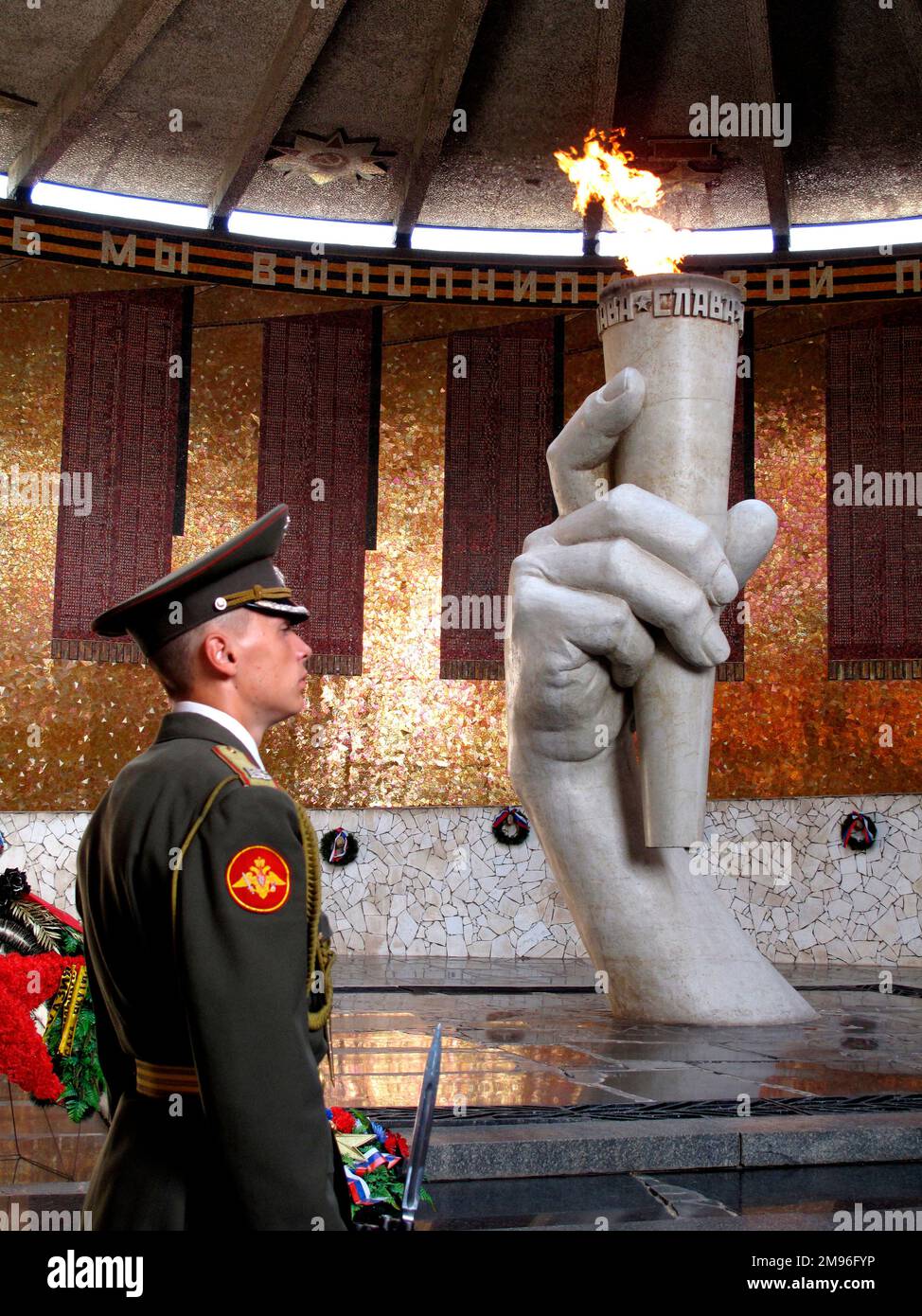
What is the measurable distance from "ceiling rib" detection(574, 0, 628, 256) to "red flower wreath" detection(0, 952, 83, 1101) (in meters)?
8.15

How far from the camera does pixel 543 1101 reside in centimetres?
395

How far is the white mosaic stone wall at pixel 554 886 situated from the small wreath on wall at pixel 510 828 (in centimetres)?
7

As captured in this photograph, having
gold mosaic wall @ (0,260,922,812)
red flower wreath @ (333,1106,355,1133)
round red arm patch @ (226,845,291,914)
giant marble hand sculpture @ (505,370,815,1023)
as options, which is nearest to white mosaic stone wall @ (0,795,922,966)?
gold mosaic wall @ (0,260,922,812)

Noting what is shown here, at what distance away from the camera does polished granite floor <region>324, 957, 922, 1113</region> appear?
4090 millimetres

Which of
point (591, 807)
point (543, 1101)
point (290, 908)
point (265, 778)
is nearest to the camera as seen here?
point (290, 908)

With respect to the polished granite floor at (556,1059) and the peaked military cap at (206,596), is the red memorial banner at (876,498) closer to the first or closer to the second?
the polished granite floor at (556,1059)

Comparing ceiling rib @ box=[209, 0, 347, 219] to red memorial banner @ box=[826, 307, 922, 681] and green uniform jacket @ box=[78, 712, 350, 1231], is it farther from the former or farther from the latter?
green uniform jacket @ box=[78, 712, 350, 1231]

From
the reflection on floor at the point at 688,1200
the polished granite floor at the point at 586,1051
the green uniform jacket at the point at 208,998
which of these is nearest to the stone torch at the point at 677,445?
the polished granite floor at the point at 586,1051

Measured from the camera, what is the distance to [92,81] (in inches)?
360

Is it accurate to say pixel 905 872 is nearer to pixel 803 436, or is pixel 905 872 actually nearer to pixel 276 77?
pixel 803 436

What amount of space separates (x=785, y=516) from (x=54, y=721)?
572 cm

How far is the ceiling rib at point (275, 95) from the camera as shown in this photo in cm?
A: 909

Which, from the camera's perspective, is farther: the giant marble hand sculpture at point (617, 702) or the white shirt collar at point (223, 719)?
the giant marble hand sculpture at point (617, 702)
